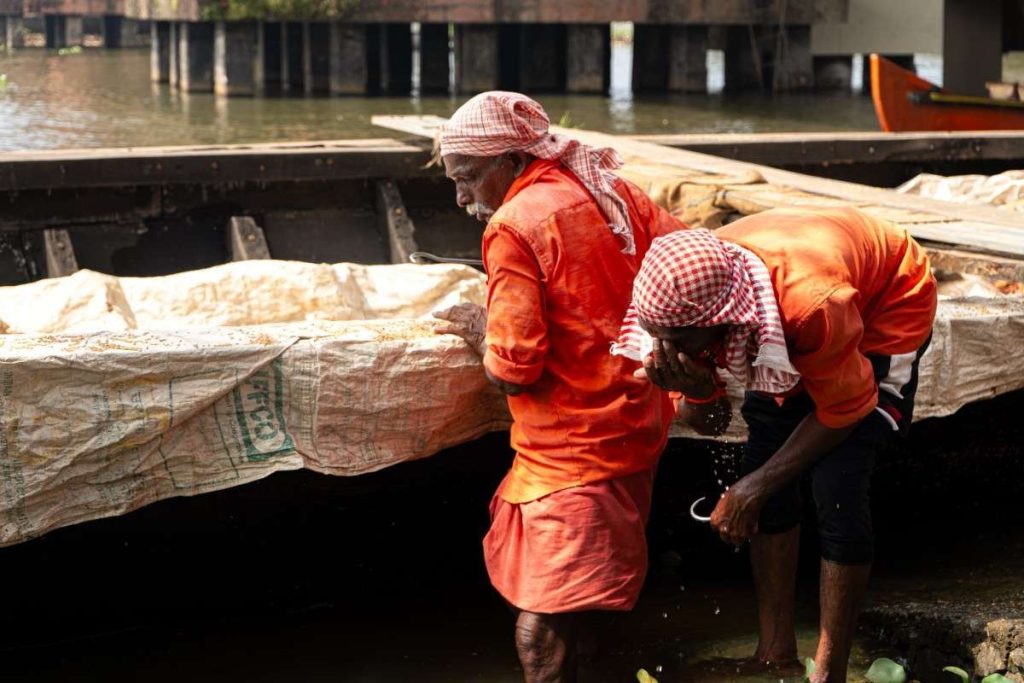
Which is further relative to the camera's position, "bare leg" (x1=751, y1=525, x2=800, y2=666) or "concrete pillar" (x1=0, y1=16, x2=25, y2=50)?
"concrete pillar" (x1=0, y1=16, x2=25, y2=50)

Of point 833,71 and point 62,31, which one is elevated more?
point 62,31

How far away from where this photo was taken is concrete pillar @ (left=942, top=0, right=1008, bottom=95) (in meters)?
11.2

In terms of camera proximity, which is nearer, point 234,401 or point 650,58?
point 234,401

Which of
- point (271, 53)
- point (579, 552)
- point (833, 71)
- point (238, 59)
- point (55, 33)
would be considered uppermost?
point (55, 33)

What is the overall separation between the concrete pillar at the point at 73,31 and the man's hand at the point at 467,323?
105ft

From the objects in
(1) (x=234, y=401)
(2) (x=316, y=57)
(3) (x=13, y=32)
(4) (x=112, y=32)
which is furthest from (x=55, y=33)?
(1) (x=234, y=401)

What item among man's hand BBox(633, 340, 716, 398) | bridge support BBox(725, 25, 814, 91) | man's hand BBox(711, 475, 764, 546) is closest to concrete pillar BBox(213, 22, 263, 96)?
bridge support BBox(725, 25, 814, 91)

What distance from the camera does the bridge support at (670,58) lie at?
2164 cm

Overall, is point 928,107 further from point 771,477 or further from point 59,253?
point 771,477

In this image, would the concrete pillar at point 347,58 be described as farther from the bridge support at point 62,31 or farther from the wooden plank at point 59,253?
the wooden plank at point 59,253

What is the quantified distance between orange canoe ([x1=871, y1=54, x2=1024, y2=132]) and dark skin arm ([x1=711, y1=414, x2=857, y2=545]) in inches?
312

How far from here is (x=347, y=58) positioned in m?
20.6

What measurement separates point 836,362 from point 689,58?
19872mm

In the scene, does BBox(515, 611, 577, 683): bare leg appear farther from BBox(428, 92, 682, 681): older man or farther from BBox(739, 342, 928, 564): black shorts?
BBox(739, 342, 928, 564): black shorts
